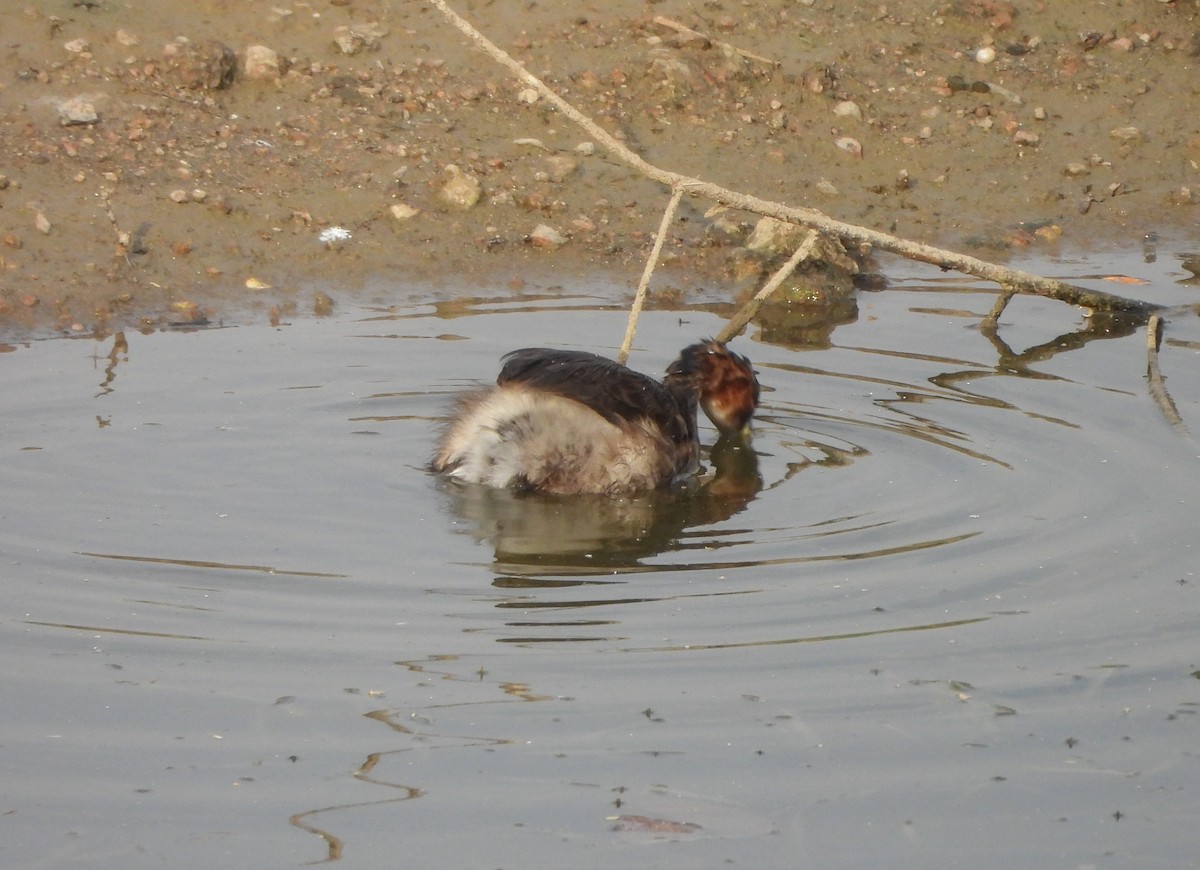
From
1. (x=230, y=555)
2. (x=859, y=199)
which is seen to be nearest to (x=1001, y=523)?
(x=230, y=555)

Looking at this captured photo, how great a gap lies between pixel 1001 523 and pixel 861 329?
122 inches

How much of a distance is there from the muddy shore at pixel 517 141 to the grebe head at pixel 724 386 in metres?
2.02

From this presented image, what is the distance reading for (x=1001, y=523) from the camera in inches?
254

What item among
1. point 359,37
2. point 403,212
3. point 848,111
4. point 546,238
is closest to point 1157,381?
point 546,238

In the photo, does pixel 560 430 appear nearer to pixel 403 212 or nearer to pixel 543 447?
pixel 543 447

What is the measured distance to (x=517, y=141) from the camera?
11.0 metres

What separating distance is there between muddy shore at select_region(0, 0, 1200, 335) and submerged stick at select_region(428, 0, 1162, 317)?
1279 millimetres

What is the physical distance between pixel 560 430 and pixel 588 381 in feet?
0.74

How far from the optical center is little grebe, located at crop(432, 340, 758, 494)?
6934 millimetres

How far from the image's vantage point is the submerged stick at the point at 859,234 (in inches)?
311

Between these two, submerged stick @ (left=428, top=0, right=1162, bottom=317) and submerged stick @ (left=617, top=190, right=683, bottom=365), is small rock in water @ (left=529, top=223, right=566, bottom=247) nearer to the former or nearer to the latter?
submerged stick @ (left=428, top=0, right=1162, bottom=317)

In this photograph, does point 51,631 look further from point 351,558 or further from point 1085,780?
point 1085,780

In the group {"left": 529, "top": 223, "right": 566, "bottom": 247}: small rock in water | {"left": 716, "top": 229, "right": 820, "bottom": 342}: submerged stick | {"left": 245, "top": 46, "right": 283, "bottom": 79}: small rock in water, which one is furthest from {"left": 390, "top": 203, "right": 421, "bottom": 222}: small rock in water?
{"left": 716, "top": 229, "right": 820, "bottom": 342}: submerged stick

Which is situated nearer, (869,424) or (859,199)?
(869,424)
